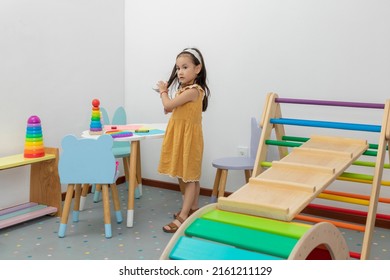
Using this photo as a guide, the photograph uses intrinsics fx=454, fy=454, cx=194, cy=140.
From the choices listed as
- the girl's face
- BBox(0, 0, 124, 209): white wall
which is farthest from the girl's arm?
BBox(0, 0, 124, 209): white wall

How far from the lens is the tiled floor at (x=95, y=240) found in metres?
2.76

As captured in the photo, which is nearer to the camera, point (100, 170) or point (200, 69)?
point (100, 170)

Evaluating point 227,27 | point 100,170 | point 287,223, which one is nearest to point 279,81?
point 227,27

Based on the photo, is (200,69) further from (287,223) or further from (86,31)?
(287,223)

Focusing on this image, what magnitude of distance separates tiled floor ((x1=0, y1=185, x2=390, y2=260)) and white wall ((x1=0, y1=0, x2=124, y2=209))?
0.46 metres

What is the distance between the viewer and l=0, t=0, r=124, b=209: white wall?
3.33m

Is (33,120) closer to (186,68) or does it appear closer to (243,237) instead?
(186,68)

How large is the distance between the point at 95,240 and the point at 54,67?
1.51m

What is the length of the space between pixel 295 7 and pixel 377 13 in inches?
23.9

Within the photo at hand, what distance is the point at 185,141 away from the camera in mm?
3160

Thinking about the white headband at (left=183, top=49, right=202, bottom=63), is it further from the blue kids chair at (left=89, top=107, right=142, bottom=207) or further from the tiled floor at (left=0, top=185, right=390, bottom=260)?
the tiled floor at (left=0, top=185, right=390, bottom=260)

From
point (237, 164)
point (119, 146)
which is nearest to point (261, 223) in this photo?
point (237, 164)

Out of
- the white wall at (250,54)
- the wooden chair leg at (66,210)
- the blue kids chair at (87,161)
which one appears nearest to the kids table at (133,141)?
the blue kids chair at (87,161)

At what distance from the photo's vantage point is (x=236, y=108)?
3852 mm
